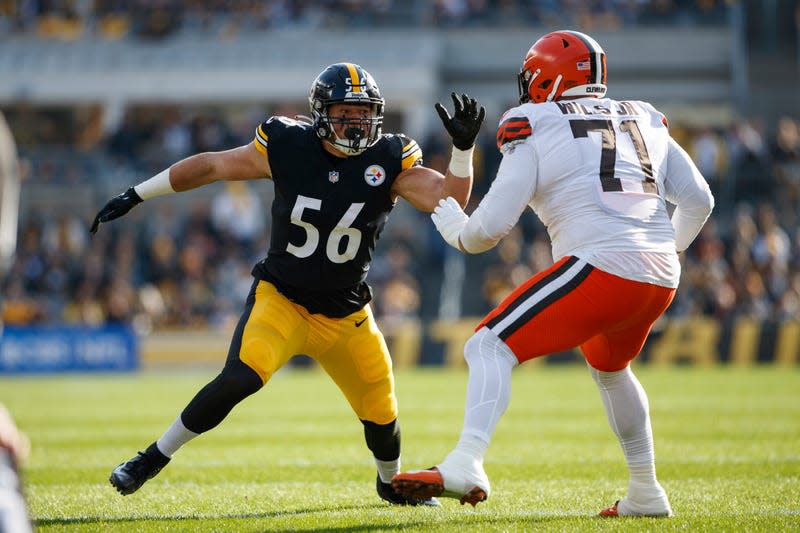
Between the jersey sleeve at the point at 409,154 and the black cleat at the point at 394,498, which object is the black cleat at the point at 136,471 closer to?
the black cleat at the point at 394,498

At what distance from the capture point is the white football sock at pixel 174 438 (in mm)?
5172

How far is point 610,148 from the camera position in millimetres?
4656

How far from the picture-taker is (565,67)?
191 inches

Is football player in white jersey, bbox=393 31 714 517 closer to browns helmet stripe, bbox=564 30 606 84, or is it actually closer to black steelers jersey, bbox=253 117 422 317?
browns helmet stripe, bbox=564 30 606 84

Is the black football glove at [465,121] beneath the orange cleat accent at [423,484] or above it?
above

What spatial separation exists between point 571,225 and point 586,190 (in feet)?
0.51

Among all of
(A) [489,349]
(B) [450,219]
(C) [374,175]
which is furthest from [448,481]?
(C) [374,175]

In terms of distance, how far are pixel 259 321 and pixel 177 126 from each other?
57.9 feet

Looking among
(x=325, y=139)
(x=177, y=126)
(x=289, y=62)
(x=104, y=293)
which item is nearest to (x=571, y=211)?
(x=325, y=139)

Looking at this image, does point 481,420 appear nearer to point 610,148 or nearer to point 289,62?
point 610,148

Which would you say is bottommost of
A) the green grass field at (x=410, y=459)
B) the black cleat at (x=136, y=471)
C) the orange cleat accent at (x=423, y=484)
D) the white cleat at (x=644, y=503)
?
the green grass field at (x=410, y=459)

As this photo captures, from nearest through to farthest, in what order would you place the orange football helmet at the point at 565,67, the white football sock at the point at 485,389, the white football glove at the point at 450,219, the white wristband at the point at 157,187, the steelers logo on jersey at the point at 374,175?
the white football sock at the point at 485,389
the white football glove at the point at 450,219
the orange football helmet at the point at 565,67
the steelers logo on jersey at the point at 374,175
the white wristband at the point at 157,187

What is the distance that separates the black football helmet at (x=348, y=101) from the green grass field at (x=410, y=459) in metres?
1.75

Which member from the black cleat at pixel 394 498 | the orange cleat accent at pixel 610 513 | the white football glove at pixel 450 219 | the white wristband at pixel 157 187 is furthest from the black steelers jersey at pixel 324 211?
the orange cleat accent at pixel 610 513
